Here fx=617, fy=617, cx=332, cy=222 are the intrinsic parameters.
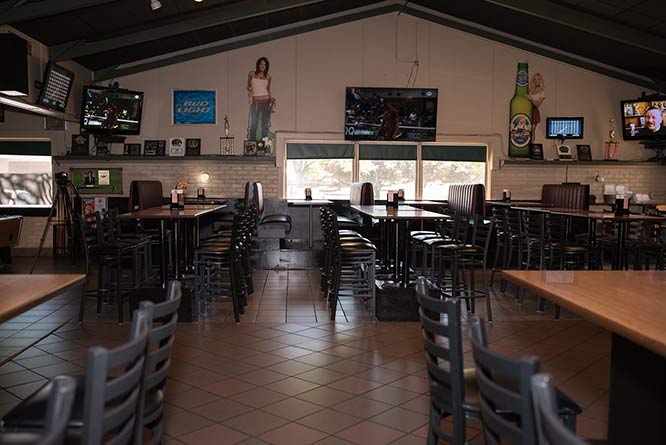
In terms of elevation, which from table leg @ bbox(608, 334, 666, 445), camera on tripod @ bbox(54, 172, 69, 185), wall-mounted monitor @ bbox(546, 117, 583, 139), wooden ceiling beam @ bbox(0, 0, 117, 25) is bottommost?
table leg @ bbox(608, 334, 666, 445)

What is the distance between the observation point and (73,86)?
387 inches

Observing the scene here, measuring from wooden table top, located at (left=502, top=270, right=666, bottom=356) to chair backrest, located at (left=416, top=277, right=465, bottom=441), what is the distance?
0.47m

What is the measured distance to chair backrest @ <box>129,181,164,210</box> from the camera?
8266 mm

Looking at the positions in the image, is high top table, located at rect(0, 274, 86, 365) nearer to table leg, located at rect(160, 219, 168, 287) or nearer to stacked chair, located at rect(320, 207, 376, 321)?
table leg, located at rect(160, 219, 168, 287)

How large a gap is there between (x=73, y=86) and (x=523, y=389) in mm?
9918

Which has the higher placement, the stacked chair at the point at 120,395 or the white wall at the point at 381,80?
the white wall at the point at 381,80

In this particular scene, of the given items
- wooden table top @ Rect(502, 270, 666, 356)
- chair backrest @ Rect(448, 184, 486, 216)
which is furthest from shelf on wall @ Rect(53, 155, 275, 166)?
wooden table top @ Rect(502, 270, 666, 356)

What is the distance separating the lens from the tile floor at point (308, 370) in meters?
3.12

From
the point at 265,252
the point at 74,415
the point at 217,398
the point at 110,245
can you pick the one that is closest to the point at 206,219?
the point at 265,252

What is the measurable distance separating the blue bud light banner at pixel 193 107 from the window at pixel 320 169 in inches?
59.5

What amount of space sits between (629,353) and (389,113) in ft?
28.4

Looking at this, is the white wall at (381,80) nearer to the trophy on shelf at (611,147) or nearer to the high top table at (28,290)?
the trophy on shelf at (611,147)

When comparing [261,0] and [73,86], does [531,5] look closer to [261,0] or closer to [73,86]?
[261,0]

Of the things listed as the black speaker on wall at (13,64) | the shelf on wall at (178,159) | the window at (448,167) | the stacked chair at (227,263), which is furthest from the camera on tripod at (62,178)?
the window at (448,167)
